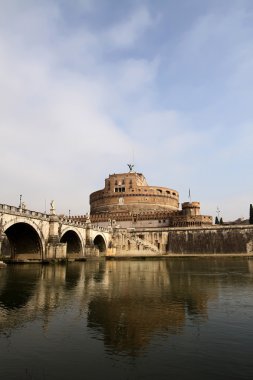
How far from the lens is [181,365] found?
8.68 metres

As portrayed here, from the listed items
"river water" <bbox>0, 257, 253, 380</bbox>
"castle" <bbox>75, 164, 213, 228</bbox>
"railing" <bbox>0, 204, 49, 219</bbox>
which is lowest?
"river water" <bbox>0, 257, 253, 380</bbox>

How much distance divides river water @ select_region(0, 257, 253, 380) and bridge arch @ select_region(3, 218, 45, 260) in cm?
2707

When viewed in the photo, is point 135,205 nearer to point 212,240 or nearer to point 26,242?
point 212,240

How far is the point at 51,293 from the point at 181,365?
13722 millimetres

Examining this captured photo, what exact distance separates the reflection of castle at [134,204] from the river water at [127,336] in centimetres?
7420

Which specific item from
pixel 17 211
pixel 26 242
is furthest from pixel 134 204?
pixel 17 211

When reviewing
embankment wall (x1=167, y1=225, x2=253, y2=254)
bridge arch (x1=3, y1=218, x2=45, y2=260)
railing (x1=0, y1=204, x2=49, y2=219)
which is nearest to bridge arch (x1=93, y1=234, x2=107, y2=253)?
embankment wall (x1=167, y1=225, x2=253, y2=254)

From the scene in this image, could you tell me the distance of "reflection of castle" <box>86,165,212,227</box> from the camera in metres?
94.9

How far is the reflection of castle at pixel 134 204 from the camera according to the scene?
94938 mm

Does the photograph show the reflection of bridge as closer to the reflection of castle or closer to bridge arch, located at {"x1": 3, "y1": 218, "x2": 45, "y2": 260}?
bridge arch, located at {"x1": 3, "y1": 218, "x2": 45, "y2": 260}

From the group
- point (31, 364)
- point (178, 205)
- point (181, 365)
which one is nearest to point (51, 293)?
point (31, 364)

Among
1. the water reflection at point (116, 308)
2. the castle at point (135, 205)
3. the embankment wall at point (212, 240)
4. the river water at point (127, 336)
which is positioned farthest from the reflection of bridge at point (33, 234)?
the castle at point (135, 205)

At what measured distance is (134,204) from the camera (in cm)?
10938

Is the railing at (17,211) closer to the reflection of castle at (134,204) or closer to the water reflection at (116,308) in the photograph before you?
the water reflection at (116,308)
